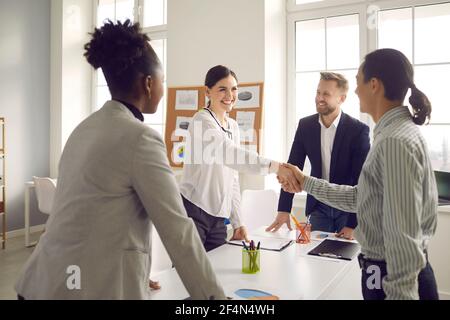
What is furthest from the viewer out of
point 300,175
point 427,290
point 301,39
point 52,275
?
point 301,39

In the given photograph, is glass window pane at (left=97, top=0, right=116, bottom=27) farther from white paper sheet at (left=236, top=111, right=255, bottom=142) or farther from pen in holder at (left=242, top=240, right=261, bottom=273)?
pen in holder at (left=242, top=240, right=261, bottom=273)

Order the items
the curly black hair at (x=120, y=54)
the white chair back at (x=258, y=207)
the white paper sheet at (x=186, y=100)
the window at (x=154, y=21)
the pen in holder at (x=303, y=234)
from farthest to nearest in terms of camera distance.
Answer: the window at (x=154, y=21) < the white paper sheet at (x=186, y=100) < the white chair back at (x=258, y=207) < the pen in holder at (x=303, y=234) < the curly black hair at (x=120, y=54)

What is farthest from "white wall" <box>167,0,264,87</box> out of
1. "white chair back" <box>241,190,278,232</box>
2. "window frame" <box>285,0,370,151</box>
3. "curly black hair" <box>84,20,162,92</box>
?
"curly black hair" <box>84,20,162,92</box>

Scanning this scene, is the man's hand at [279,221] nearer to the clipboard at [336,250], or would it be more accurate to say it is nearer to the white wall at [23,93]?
the clipboard at [336,250]

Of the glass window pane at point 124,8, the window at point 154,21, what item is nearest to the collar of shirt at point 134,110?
the window at point 154,21

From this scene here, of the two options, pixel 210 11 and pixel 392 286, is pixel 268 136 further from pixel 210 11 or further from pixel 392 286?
pixel 392 286

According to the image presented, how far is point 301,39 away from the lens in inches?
164

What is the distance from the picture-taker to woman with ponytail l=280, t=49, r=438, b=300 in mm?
1180

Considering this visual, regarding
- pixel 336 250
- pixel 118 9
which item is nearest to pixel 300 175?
pixel 336 250

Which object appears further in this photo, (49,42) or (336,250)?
(49,42)

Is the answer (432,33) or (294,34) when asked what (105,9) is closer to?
(294,34)

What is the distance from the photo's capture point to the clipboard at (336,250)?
1.93m
